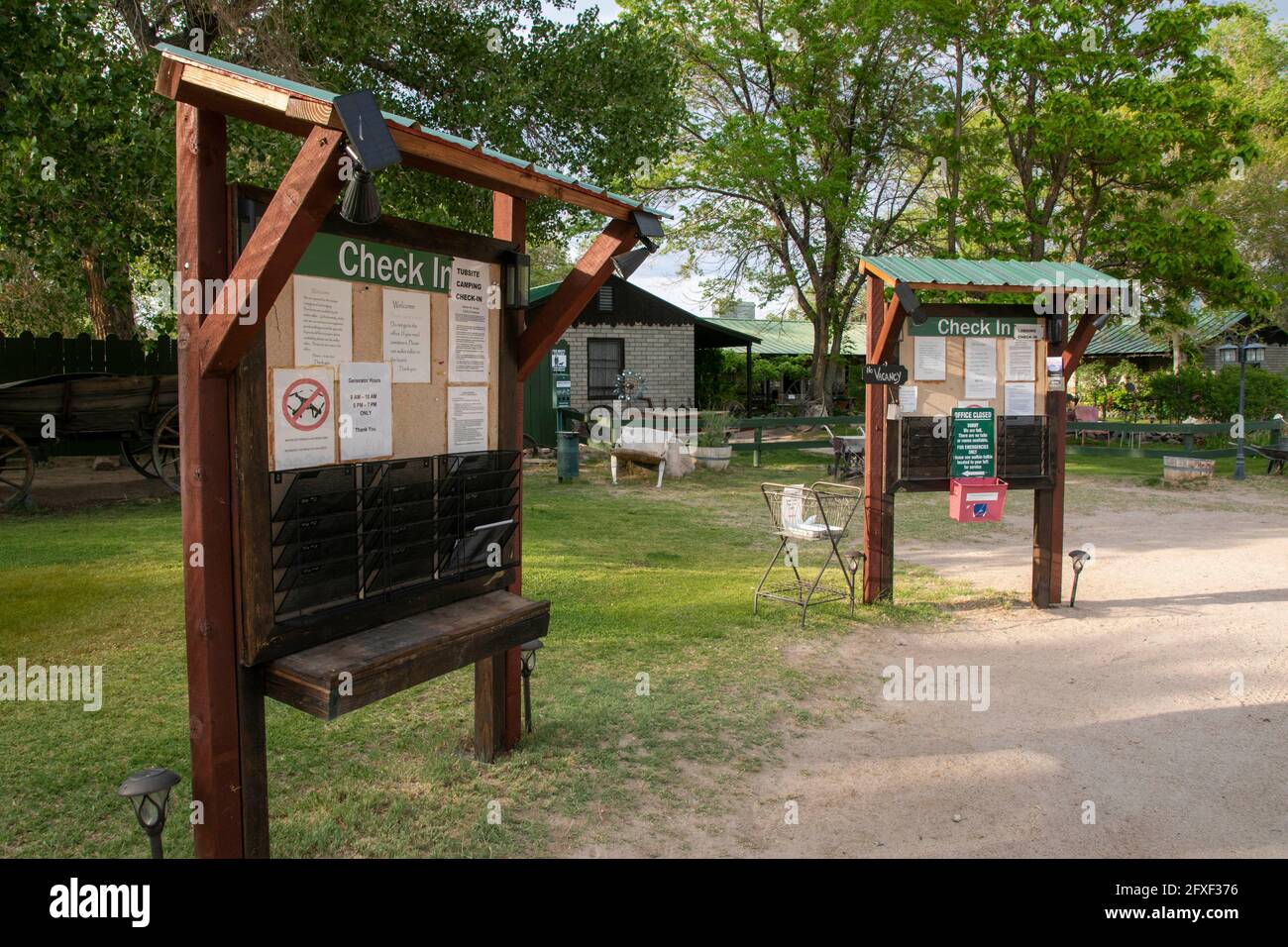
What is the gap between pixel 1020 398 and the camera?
7.89m

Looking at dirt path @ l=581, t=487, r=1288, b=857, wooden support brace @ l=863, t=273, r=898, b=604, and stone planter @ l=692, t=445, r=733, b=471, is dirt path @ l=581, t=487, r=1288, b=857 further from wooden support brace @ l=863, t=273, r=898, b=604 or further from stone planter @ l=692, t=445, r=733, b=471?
stone planter @ l=692, t=445, r=733, b=471

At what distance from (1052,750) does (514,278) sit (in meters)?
3.64

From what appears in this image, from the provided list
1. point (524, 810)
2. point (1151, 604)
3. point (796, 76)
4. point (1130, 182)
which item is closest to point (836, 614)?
point (1151, 604)

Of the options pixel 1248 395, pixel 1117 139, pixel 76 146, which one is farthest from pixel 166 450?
pixel 1248 395

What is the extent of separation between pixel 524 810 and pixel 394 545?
1335mm

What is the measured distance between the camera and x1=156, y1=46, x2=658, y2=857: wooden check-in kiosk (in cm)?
299

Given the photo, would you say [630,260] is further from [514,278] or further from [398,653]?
[398,653]

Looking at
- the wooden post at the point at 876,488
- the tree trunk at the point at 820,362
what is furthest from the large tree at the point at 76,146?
the tree trunk at the point at 820,362

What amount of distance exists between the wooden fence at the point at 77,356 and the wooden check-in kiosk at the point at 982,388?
1052 cm

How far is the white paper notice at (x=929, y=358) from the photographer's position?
7.68 m

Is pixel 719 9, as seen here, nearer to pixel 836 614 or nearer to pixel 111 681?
pixel 836 614

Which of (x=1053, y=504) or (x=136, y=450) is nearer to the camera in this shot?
(x=1053, y=504)

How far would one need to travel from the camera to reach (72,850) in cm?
364

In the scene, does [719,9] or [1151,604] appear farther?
[719,9]
